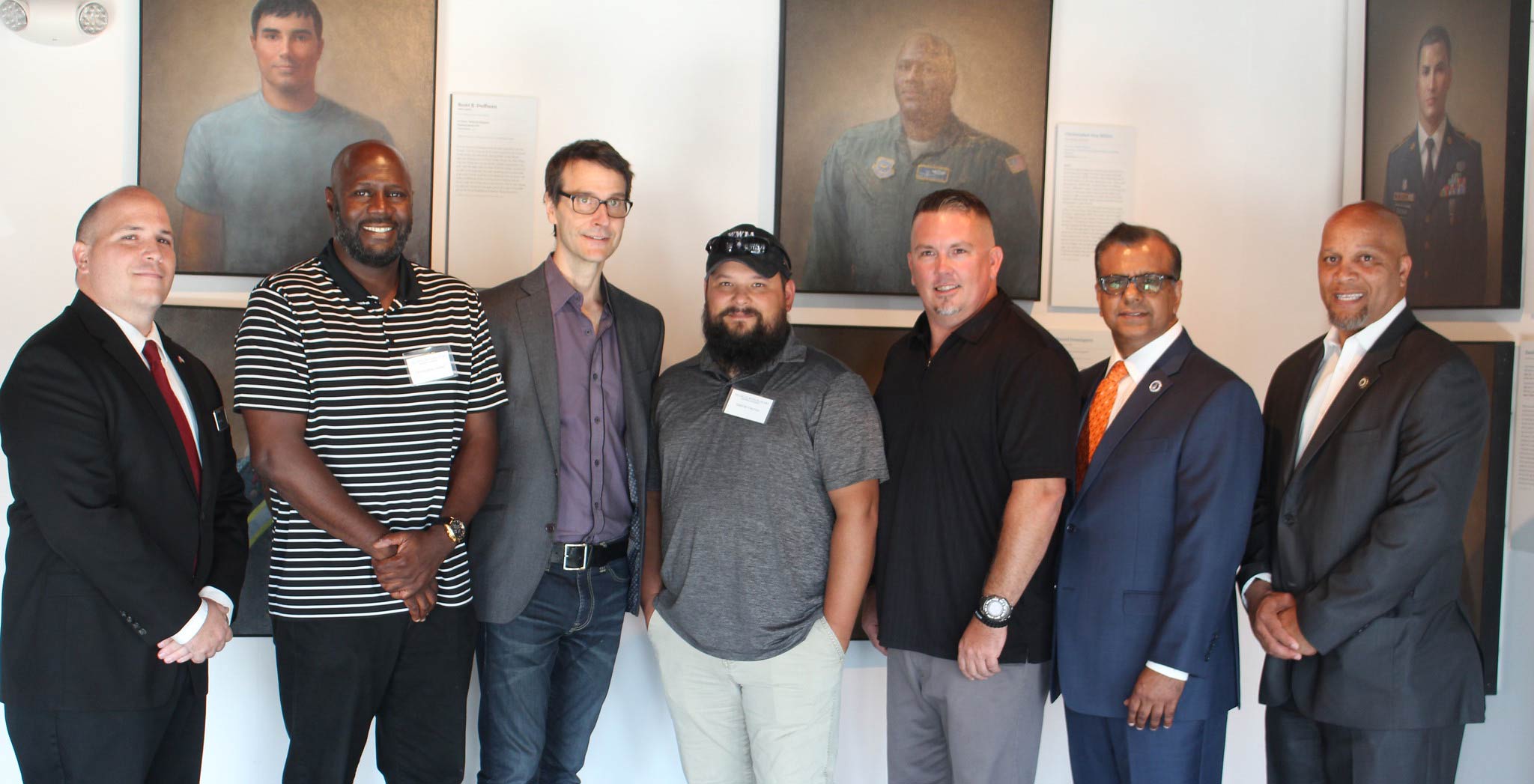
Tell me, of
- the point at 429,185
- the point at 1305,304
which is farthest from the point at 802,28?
the point at 1305,304

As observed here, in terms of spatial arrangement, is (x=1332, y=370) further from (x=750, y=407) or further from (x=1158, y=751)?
(x=750, y=407)

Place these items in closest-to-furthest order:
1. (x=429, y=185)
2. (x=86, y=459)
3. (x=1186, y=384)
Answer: (x=86, y=459) → (x=1186, y=384) → (x=429, y=185)

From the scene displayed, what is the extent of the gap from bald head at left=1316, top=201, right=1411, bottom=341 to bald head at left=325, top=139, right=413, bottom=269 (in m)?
2.50

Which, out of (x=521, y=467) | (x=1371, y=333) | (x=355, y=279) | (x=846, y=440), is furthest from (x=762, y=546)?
(x=1371, y=333)

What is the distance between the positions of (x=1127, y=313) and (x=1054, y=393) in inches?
14.3

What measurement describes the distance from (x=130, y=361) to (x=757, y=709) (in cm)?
176

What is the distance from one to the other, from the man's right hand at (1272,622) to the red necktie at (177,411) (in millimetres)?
2731

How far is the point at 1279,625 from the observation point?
2531 millimetres

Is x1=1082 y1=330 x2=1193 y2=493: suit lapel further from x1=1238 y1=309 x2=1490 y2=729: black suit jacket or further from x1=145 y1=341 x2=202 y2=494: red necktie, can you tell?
x1=145 y1=341 x2=202 y2=494: red necktie

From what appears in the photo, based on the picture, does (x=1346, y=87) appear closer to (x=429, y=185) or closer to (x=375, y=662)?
(x=429, y=185)

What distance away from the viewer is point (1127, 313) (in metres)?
2.66

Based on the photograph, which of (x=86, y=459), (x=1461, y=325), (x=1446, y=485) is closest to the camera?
(x=86, y=459)

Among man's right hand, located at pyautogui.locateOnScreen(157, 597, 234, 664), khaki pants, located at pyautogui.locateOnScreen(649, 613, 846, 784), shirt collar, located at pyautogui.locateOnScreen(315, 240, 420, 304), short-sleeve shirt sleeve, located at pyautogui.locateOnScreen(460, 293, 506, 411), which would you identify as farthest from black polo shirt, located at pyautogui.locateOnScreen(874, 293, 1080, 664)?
man's right hand, located at pyautogui.locateOnScreen(157, 597, 234, 664)

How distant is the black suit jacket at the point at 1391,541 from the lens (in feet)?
7.82
